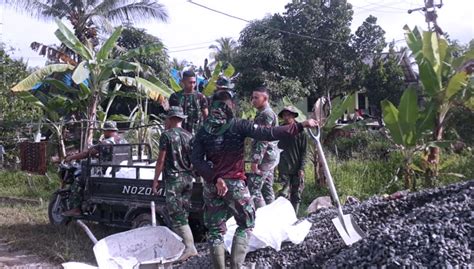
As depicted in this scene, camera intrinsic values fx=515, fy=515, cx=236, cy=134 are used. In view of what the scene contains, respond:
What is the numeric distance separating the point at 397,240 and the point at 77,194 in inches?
189

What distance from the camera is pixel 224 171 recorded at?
4.54m

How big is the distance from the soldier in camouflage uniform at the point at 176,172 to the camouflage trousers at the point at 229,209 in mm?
860

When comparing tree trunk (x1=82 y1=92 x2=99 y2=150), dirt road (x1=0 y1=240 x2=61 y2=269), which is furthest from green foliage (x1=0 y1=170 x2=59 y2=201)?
dirt road (x1=0 y1=240 x2=61 y2=269)

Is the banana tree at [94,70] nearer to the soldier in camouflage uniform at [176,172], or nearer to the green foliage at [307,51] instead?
the soldier in camouflage uniform at [176,172]

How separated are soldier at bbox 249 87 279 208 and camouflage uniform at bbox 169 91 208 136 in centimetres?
91

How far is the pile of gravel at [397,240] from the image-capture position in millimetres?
3857

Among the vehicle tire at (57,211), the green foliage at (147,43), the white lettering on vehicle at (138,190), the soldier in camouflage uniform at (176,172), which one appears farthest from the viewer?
the green foliage at (147,43)

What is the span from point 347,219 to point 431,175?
392 centimetres

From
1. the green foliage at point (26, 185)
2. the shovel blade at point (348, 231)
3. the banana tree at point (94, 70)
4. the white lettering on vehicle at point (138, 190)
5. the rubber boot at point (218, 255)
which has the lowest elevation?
the green foliage at point (26, 185)

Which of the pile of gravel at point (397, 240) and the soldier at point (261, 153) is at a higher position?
the soldier at point (261, 153)

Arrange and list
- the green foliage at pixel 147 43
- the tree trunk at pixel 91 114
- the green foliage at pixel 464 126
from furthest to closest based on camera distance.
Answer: the green foliage at pixel 147 43
the green foliage at pixel 464 126
the tree trunk at pixel 91 114

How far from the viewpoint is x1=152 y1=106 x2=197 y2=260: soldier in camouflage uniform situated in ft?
18.1

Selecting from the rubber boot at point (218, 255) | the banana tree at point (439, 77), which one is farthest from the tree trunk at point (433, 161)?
the rubber boot at point (218, 255)

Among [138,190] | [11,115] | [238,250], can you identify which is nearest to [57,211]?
[138,190]
